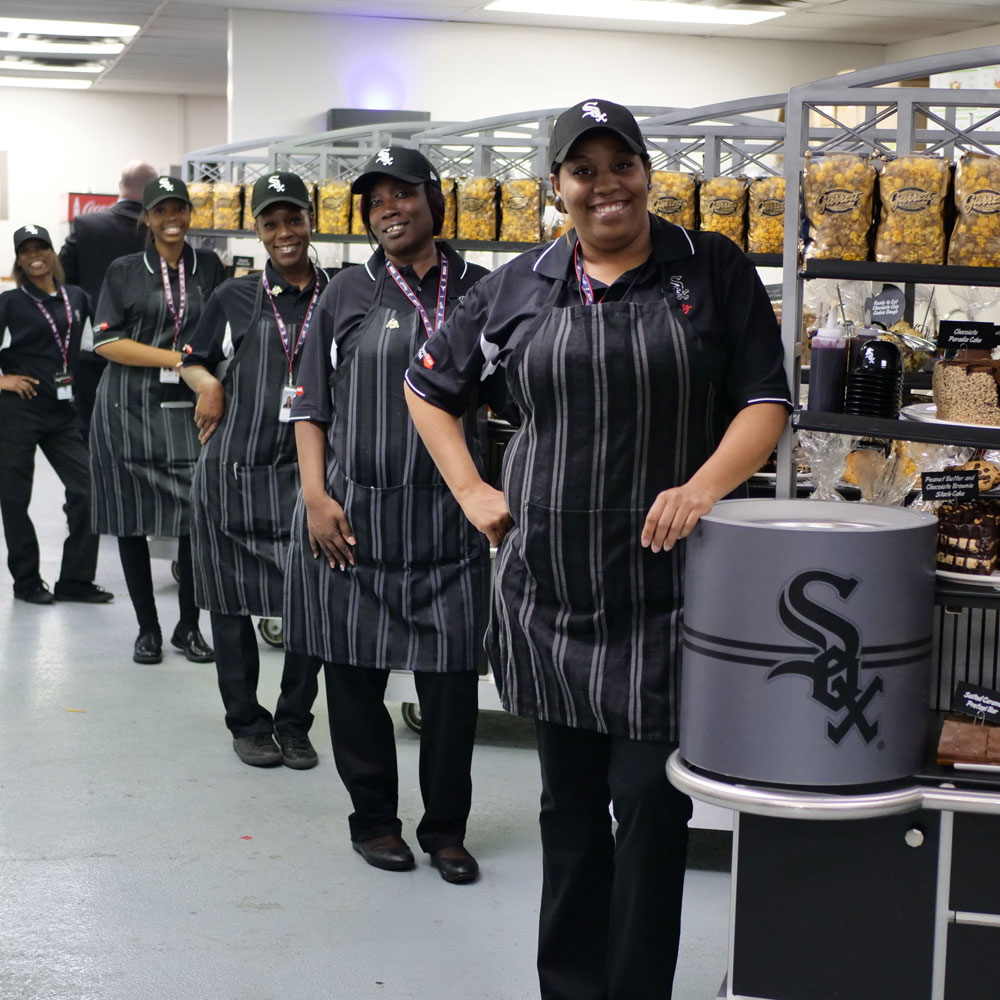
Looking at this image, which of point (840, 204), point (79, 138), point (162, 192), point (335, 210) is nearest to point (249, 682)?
point (162, 192)

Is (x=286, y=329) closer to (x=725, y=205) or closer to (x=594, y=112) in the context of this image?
(x=725, y=205)

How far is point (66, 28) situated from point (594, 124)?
10.3 m

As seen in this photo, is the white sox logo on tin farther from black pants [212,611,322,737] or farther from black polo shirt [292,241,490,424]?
A: black pants [212,611,322,737]

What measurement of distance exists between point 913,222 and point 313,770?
7.83 feet

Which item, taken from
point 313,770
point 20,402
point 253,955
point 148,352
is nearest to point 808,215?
point 253,955

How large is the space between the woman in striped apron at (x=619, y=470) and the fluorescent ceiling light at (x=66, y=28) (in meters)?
9.63

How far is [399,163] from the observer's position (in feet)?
9.61

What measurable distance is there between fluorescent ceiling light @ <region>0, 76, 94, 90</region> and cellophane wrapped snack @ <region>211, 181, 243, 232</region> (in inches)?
417

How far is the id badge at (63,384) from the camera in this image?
6008mm

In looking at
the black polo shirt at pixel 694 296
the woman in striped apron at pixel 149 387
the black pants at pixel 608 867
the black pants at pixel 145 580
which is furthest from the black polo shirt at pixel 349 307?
the black pants at pixel 145 580

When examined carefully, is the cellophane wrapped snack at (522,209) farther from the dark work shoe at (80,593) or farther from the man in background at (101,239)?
the man in background at (101,239)

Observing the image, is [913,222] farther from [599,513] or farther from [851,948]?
[851,948]

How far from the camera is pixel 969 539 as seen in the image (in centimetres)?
226

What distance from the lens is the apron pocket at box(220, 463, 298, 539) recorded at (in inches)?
154
